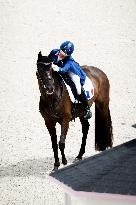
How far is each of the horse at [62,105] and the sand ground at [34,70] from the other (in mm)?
883

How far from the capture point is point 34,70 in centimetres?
2345

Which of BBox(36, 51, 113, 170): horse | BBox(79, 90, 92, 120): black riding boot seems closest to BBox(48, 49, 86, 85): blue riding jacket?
BBox(36, 51, 113, 170): horse

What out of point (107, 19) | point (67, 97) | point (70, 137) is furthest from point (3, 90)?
point (107, 19)

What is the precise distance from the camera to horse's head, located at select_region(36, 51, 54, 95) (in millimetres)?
10492

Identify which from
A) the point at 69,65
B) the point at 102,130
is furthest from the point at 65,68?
the point at 102,130

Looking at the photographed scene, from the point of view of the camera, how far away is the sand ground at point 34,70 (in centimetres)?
1238

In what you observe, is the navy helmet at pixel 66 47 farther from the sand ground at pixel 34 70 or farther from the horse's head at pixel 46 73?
the sand ground at pixel 34 70

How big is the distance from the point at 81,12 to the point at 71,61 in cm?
2156

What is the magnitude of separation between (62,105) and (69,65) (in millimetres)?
936

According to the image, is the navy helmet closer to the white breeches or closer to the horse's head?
the white breeches

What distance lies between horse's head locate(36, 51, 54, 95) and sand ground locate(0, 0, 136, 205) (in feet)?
7.89

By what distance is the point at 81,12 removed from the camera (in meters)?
32.8

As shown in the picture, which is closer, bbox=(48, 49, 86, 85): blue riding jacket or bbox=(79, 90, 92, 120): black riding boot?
bbox=(48, 49, 86, 85): blue riding jacket

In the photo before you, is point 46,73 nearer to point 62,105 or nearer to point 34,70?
point 62,105
